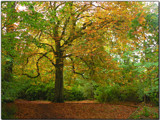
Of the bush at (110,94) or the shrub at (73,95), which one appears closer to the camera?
the bush at (110,94)

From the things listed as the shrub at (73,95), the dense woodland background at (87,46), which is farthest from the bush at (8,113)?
the shrub at (73,95)

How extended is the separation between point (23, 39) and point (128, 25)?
392cm

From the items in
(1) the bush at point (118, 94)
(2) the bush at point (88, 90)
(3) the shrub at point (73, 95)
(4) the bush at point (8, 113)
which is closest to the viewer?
(4) the bush at point (8, 113)

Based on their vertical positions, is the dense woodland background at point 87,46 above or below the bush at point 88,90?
Result: above

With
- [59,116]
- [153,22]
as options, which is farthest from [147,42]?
[59,116]

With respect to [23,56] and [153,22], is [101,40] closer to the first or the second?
[153,22]

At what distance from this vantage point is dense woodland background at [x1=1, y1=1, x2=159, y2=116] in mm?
4406

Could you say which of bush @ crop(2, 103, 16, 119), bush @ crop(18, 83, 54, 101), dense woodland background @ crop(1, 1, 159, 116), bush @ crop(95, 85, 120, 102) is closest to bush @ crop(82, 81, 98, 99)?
dense woodland background @ crop(1, 1, 159, 116)

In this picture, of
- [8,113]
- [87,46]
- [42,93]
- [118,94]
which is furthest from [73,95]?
[8,113]

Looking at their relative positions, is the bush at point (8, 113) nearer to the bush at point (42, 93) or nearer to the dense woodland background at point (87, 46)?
the dense woodland background at point (87, 46)

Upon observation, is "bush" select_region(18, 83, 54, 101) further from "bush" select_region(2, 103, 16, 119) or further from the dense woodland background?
"bush" select_region(2, 103, 16, 119)

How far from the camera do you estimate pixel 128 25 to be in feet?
18.1

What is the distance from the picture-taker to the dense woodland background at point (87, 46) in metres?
4.41

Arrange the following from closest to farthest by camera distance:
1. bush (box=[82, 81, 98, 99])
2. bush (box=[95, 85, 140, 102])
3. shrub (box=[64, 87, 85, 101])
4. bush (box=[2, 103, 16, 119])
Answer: bush (box=[2, 103, 16, 119]) → bush (box=[95, 85, 140, 102]) → bush (box=[82, 81, 98, 99]) → shrub (box=[64, 87, 85, 101])
